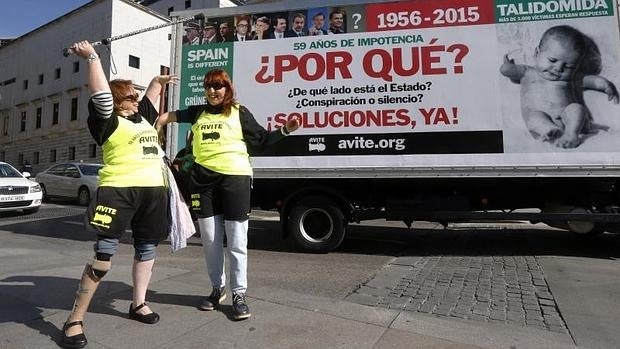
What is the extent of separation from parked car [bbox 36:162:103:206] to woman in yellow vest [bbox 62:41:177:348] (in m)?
12.4

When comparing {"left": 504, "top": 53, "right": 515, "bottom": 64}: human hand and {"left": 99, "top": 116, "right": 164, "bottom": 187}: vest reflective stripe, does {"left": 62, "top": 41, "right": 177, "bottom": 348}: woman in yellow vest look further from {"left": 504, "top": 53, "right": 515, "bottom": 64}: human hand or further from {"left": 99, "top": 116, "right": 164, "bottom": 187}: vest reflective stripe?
{"left": 504, "top": 53, "right": 515, "bottom": 64}: human hand

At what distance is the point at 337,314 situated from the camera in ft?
13.4

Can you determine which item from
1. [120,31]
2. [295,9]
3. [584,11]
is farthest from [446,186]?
[120,31]

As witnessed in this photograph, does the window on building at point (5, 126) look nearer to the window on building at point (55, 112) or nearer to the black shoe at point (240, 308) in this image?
the window on building at point (55, 112)

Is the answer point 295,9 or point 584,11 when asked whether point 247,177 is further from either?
point 584,11

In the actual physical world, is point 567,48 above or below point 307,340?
above

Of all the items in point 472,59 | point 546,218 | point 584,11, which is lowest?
point 546,218

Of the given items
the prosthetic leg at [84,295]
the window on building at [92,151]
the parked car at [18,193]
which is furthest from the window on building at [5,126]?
the prosthetic leg at [84,295]

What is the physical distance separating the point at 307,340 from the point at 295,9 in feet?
17.5

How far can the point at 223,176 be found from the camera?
156 inches

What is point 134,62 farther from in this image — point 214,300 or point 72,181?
point 214,300

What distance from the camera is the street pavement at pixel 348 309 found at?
3.56 metres

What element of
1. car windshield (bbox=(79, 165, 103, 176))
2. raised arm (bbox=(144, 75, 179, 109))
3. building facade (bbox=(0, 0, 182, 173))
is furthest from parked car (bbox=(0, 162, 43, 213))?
building facade (bbox=(0, 0, 182, 173))

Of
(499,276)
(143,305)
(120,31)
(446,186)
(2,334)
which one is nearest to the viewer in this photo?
(2,334)
